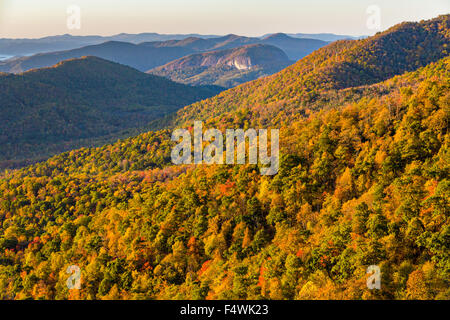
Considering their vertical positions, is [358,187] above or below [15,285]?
above

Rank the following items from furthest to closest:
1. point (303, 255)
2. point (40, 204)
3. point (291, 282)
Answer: point (40, 204) → point (303, 255) → point (291, 282)

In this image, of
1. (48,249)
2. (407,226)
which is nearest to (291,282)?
(407,226)

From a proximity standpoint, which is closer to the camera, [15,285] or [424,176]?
[424,176]

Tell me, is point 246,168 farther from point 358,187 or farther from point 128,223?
point 128,223

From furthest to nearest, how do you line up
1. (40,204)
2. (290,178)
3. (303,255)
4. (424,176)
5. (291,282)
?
(40,204) < (290,178) < (424,176) < (303,255) < (291,282)

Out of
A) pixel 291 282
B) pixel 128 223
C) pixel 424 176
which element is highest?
pixel 424 176

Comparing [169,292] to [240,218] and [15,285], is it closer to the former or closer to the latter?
[240,218]

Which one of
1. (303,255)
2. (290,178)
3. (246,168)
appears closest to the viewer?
(303,255)

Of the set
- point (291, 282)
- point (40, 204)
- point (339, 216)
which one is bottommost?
point (40, 204)

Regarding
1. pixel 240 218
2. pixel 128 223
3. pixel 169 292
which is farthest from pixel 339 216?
pixel 128 223
